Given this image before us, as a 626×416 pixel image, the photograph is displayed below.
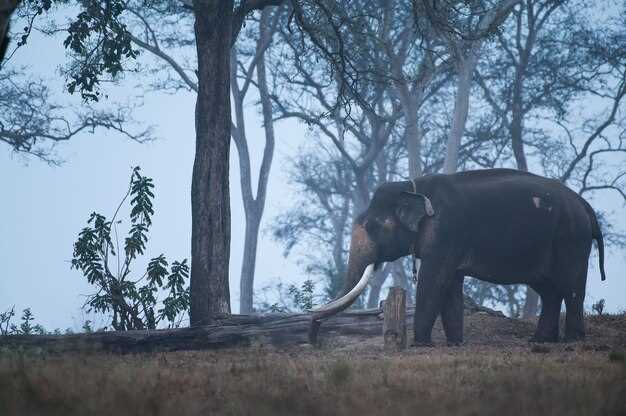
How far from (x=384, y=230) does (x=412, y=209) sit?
538 mm

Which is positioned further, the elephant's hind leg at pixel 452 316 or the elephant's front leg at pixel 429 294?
the elephant's hind leg at pixel 452 316

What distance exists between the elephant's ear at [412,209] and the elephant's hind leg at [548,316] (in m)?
2.23

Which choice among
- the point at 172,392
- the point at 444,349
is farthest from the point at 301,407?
the point at 444,349

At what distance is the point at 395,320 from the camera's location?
1330cm

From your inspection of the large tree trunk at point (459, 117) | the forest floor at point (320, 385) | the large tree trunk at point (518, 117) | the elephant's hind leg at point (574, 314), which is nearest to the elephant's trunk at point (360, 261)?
the elephant's hind leg at point (574, 314)

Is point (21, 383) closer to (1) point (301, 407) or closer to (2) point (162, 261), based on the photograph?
(1) point (301, 407)

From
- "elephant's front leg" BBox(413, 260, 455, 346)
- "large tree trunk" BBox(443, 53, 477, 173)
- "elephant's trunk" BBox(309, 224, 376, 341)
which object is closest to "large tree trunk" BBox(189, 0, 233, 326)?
"elephant's trunk" BBox(309, 224, 376, 341)

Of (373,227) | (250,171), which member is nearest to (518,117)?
(250,171)

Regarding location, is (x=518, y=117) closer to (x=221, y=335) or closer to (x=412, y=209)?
(x=412, y=209)

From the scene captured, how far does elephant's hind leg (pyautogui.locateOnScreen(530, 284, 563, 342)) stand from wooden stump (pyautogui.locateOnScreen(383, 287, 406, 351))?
2699mm

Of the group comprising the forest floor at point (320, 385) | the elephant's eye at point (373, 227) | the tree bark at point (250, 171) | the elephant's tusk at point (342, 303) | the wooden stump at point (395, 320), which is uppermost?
the tree bark at point (250, 171)

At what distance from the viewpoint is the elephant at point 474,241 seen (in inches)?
584

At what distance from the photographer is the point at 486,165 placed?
3797 centimetres

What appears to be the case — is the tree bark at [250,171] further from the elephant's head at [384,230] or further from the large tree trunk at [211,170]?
the elephant's head at [384,230]
